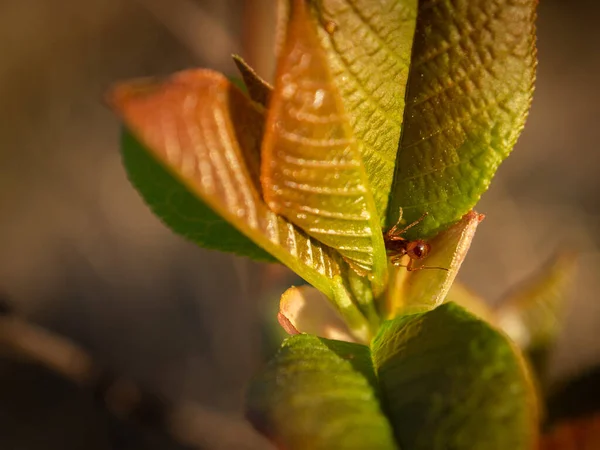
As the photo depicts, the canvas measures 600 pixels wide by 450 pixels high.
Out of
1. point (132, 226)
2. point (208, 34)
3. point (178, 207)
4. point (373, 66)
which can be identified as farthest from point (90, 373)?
point (132, 226)

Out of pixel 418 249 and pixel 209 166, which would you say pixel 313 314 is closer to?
pixel 418 249

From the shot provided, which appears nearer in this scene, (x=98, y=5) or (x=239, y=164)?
(x=239, y=164)

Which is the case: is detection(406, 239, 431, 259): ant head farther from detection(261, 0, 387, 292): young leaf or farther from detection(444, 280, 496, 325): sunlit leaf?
detection(444, 280, 496, 325): sunlit leaf

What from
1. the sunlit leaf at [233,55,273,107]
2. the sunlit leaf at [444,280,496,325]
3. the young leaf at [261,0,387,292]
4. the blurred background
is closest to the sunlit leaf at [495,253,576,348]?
the sunlit leaf at [444,280,496,325]

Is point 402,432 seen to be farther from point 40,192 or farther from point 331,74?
point 40,192

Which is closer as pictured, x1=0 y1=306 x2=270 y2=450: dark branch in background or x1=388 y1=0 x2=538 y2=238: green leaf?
x1=388 y1=0 x2=538 y2=238: green leaf

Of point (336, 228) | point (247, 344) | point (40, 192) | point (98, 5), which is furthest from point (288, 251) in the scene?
point (98, 5)
